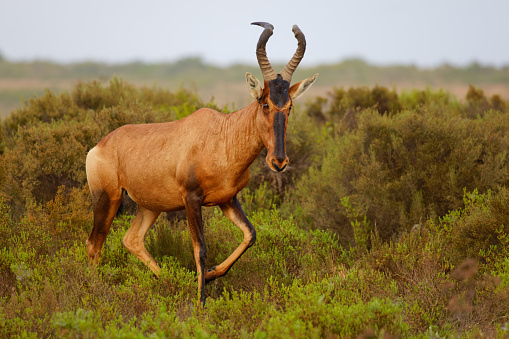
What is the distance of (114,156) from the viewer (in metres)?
6.77

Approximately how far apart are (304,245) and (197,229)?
1.81m

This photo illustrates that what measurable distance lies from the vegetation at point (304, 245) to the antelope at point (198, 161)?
52 centimetres

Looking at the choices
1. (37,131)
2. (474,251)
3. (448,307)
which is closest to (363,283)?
(448,307)

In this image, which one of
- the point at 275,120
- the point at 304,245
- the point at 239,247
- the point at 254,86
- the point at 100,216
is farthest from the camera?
the point at 304,245

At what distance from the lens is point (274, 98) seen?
5.49 metres

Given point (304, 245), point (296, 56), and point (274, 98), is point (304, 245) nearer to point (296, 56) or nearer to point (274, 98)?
point (274, 98)

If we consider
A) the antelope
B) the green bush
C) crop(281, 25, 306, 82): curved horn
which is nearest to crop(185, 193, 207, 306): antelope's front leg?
the antelope

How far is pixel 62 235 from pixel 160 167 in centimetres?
220

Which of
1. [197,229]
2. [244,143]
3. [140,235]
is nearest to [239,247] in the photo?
[197,229]

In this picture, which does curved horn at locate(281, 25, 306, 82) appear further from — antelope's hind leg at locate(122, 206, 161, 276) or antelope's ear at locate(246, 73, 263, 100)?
antelope's hind leg at locate(122, 206, 161, 276)

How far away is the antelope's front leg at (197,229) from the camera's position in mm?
5922

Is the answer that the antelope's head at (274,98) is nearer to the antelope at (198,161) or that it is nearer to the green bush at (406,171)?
the antelope at (198,161)

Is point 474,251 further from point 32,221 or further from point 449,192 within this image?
point 32,221

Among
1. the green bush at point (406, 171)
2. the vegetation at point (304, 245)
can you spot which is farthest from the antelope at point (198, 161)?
the green bush at point (406, 171)
